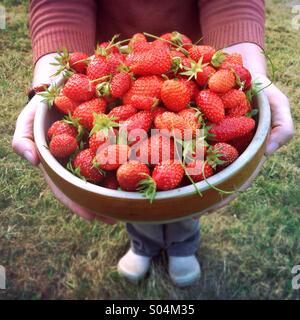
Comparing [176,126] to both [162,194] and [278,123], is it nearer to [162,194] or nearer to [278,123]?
[162,194]

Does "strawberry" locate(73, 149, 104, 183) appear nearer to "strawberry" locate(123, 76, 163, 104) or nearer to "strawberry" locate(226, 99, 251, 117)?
"strawberry" locate(123, 76, 163, 104)

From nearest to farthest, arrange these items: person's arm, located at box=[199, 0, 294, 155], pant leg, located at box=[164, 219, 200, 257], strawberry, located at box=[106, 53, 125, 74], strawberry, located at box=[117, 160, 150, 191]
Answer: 1. strawberry, located at box=[117, 160, 150, 191]
2. strawberry, located at box=[106, 53, 125, 74]
3. person's arm, located at box=[199, 0, 294, 155]
4. pant leg, located at box=[164, 219, 200, 257]

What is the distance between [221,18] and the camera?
1127 mm

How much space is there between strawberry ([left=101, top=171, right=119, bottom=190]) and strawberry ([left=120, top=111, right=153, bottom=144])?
0.22 feet

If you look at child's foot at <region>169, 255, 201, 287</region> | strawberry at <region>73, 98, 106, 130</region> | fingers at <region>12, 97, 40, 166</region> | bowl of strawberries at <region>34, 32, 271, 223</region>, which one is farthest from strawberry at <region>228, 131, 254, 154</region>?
child's foot at <region>169, 255, 201, 287</region>

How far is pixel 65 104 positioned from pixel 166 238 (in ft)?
1.86

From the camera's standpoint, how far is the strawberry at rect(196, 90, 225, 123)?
2.47 ft

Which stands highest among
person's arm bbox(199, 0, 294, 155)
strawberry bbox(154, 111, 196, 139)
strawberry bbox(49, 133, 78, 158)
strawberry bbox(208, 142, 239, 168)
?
person's arm bbox(199, 0, 294, 155)

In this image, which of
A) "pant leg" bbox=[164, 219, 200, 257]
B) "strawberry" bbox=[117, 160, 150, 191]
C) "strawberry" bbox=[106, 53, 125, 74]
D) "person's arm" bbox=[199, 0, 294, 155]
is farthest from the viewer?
"pant leg" bbox=[164, 219, 200, 257]

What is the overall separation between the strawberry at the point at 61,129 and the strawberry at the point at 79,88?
0.16ft

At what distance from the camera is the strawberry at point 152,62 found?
0.78 metres

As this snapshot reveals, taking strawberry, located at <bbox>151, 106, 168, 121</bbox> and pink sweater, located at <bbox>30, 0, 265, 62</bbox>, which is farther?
pink sweater, located at <bbox>30, 0, 265, 62</bbox>

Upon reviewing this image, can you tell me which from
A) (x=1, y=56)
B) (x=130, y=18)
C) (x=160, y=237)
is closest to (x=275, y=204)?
(x=160, y=237)

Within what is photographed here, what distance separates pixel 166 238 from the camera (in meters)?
1.25
